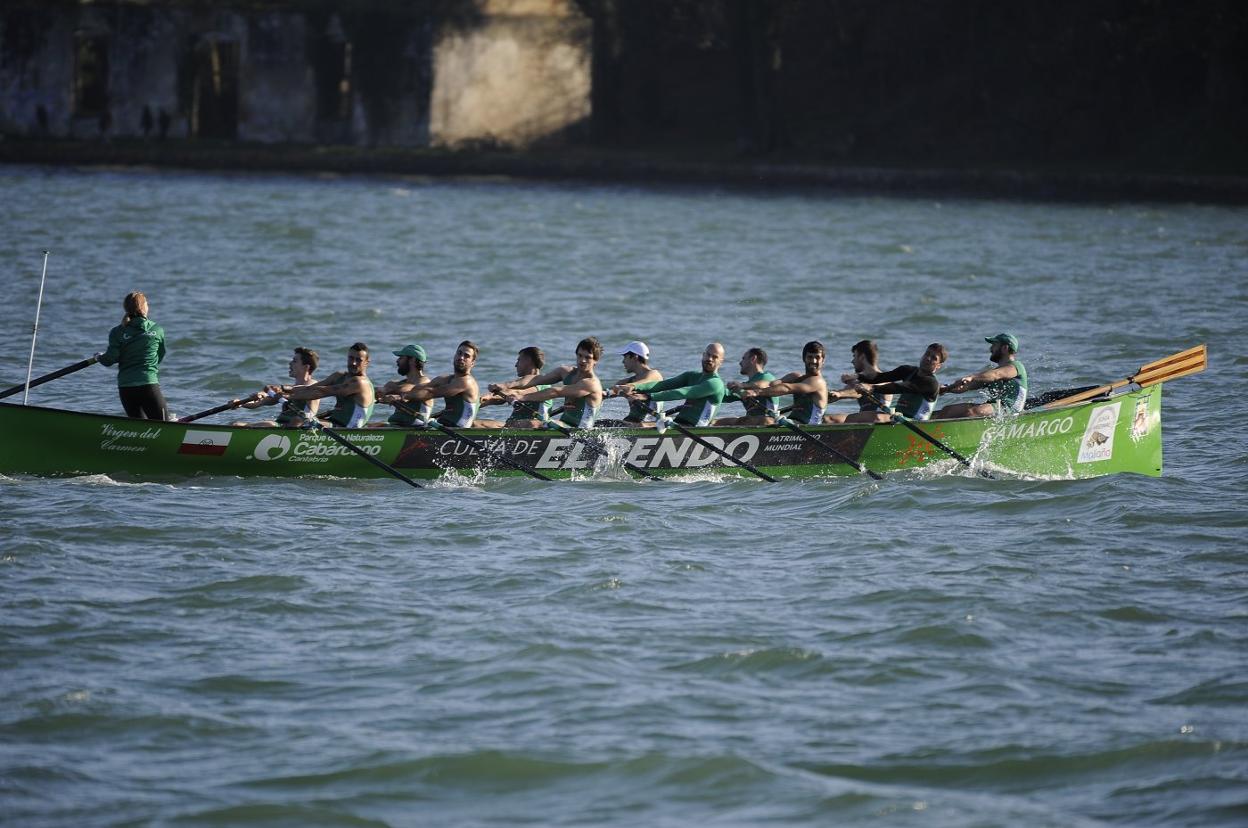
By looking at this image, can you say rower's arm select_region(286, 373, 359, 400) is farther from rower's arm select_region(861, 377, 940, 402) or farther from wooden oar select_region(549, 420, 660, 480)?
rower's arm select_region(861, 377, 940, 402)

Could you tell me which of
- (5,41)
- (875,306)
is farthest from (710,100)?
(875,306)

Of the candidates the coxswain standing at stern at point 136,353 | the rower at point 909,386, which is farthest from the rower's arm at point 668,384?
the coxswain standing at stern at point 136,353

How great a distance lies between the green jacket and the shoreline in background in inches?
1594

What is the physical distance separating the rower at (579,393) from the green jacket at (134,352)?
3664 mm

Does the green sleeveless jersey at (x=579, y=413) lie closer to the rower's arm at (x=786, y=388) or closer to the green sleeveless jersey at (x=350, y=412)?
the rower's arm at (x=786, y=388)

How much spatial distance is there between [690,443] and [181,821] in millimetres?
9396

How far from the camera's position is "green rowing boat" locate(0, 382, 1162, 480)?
1870 cm

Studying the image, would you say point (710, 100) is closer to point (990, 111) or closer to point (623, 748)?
point (990, 111)

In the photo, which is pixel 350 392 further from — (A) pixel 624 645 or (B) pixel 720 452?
(A) pixel 624 645

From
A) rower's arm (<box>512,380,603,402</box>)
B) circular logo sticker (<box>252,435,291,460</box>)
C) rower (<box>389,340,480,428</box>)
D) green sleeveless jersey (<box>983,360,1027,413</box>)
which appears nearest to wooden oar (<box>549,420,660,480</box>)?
rower's arm (<box>512,380,603,402</box>)

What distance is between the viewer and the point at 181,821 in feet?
36.4

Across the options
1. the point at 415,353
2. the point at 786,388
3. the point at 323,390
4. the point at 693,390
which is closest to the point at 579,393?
the point at 693,390

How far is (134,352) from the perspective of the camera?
19.2 m

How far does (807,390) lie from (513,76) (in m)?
44.1
